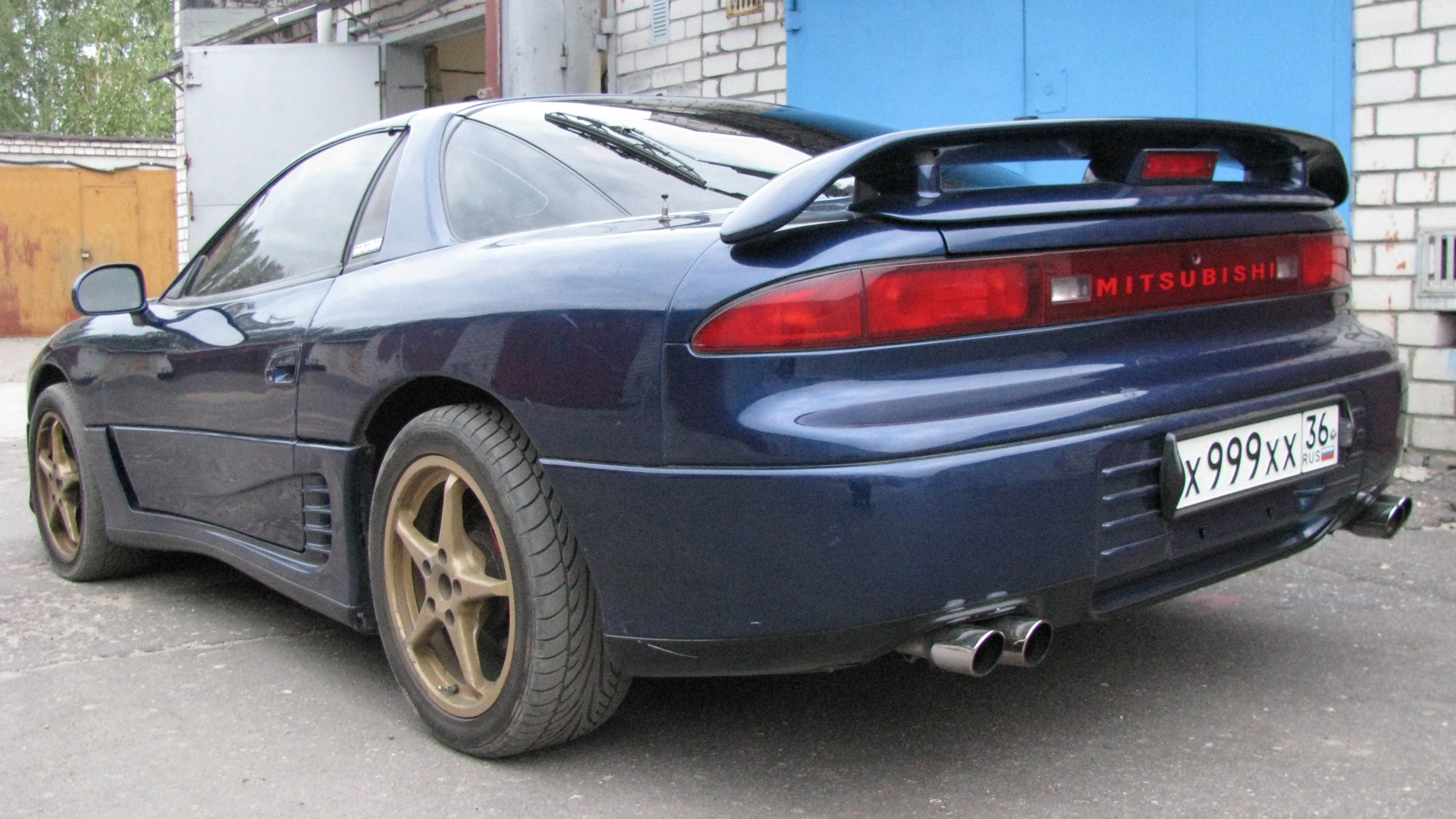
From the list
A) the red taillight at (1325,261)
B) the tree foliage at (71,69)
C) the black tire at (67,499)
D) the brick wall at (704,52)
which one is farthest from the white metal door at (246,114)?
the tree foliage at (71,69)

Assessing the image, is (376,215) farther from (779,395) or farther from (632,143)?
(779,395)

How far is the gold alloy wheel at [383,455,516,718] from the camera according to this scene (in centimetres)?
249

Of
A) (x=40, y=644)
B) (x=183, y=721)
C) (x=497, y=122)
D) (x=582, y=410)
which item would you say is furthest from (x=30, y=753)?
(x=497, y=122)

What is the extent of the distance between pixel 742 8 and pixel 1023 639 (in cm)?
694

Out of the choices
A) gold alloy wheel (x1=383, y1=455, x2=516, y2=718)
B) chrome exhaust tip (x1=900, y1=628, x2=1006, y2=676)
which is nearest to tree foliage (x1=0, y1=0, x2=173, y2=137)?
gold alloy wheel (x1=383, y1=455, x2=516, y2=718)

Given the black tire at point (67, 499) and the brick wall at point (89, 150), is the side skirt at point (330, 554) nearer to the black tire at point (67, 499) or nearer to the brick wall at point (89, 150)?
the black tire at point (67, 499)

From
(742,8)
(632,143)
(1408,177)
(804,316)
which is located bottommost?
(804,316)

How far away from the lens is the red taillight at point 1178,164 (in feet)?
7.64

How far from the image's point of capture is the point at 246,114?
37.1 feet

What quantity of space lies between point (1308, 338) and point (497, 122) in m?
1.77

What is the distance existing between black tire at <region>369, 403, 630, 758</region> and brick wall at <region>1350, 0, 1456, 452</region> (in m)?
3.86

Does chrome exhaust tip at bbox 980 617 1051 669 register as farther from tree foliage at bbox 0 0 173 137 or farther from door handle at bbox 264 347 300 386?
tree foliage at bbox 0 0 173 137

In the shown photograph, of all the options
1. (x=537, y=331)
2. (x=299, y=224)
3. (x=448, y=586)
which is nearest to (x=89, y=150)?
(x=299, y=224)

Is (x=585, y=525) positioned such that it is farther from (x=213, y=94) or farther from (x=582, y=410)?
(x=213, y=94)
